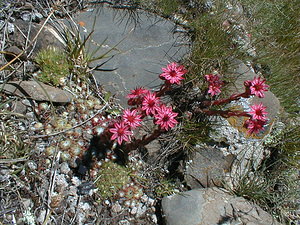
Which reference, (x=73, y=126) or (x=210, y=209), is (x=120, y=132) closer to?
(x=73, y=126)

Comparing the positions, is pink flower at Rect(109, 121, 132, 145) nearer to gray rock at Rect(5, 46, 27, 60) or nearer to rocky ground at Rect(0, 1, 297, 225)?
rocky ground at Rect(0, 1, 297, 225)

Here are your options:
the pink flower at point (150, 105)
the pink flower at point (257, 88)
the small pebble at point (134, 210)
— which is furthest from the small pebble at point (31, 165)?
the pink flower at point (257, 88)

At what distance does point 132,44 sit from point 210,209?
2204mm

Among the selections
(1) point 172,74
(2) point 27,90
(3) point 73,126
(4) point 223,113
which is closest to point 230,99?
(4) point 223,113

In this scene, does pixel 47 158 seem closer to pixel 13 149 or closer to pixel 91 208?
pixel 13 149

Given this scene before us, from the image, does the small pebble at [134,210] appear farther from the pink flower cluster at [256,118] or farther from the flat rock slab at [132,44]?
the pink flower cluster at [256,118]

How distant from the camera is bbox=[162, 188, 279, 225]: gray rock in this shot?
2.88 meters

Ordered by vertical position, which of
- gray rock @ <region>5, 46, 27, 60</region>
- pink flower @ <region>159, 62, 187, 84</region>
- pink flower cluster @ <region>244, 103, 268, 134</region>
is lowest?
pink flower cluster @ <region>244, 103, 268, 134</region>

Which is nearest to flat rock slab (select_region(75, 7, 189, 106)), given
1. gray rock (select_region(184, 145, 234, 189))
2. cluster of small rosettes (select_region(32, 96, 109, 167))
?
cluster of small rosettes (select_region(32, 96, 109, 167))

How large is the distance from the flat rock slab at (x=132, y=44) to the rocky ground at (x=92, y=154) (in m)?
0.02

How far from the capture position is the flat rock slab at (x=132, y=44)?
364cm

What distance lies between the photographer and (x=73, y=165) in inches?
116

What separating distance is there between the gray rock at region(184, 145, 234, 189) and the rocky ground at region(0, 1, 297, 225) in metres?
0.01

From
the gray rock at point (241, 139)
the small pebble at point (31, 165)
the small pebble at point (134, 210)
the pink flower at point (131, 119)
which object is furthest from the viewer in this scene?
the gray rock at point (241, 139)
